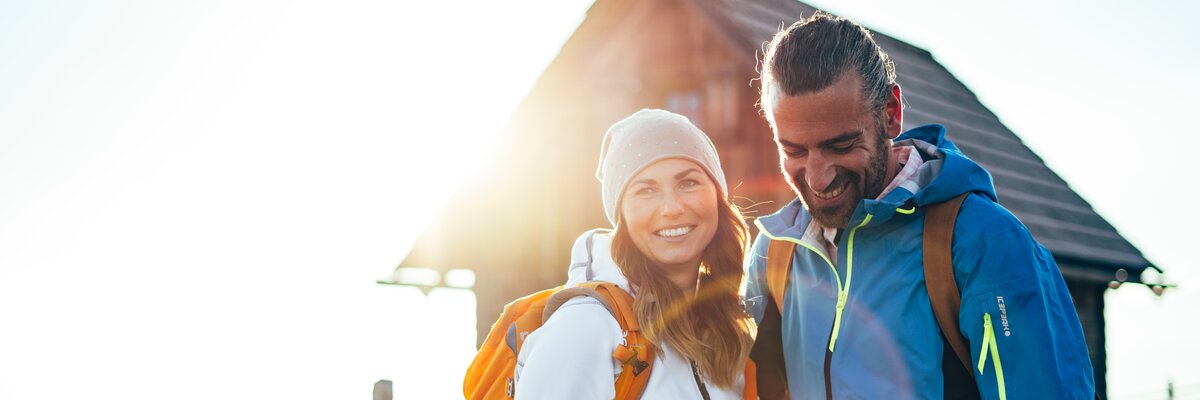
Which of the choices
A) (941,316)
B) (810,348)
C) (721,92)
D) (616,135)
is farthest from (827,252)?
(721,92)

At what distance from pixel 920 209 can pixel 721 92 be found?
21.1ft

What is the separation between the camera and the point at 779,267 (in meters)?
3.11

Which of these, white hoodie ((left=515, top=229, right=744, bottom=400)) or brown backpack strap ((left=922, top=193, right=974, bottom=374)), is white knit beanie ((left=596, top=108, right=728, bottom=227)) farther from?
brown backpack strap ((left=922, top=193, right=974, bottom=374))

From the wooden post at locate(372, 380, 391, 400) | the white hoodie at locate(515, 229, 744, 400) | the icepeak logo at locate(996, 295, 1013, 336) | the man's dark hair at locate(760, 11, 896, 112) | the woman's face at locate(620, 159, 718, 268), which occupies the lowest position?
the wooden post at locate(372, 380, 391, 400)

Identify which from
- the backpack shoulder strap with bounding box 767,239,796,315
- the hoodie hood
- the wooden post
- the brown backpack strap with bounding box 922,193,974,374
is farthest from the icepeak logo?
the wooden post

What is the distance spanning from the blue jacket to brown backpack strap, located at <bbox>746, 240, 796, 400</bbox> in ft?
0.18

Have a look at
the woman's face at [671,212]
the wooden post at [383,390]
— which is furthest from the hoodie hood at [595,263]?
the wooden post at [383,390]

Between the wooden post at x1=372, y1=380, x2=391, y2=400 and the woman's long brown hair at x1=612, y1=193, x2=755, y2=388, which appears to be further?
the wooden post at x1=372, y1=380, x2=391, y2=400

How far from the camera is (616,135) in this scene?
3270 mm

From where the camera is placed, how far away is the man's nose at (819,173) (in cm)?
269

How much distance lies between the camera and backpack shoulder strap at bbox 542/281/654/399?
9.16ft

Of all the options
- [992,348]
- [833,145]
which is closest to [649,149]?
[833,145]

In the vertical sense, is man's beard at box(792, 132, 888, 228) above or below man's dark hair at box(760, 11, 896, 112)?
below

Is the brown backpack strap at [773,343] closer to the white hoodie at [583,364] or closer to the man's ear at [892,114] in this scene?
the white hoodie at [583,364]
